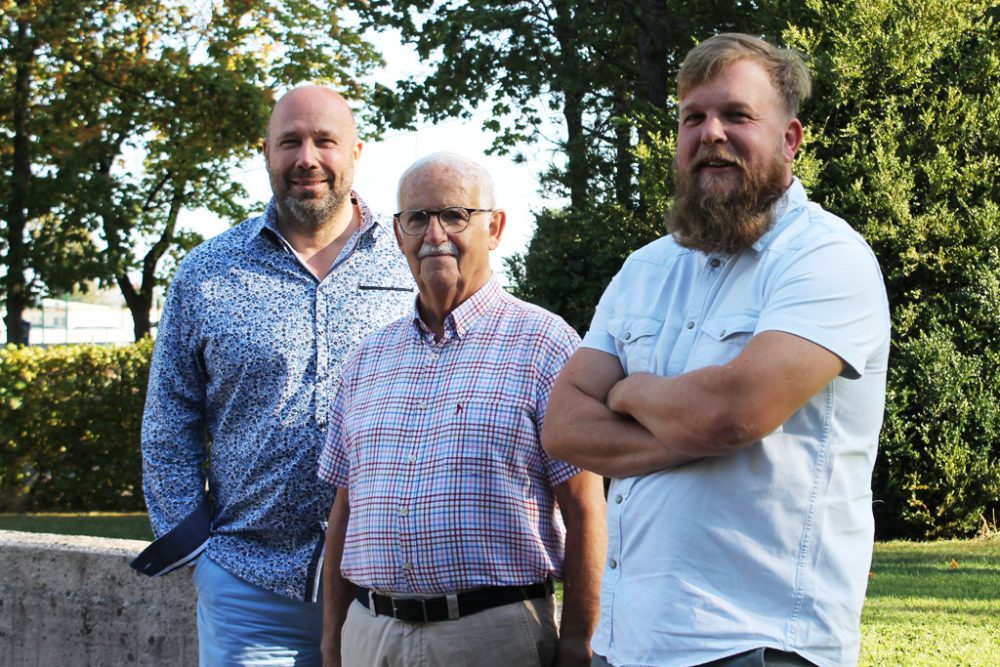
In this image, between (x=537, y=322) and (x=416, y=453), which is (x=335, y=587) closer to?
(x=416, y=453)

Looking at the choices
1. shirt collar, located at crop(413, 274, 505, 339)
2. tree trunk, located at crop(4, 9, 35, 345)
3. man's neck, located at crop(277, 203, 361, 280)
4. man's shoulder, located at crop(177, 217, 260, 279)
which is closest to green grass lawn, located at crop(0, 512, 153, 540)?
tree trunk, located at crop(4, 9, 35, 345)

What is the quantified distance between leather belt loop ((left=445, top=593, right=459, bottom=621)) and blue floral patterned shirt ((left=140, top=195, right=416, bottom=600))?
756mm

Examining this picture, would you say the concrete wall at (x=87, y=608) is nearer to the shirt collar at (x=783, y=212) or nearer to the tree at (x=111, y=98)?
the shirt collar at (x=783, y=212)

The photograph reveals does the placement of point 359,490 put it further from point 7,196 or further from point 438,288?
point 7,196

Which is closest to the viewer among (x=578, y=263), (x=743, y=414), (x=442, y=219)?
(x=743, y=414)

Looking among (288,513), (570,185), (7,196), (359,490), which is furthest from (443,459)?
(7,196)

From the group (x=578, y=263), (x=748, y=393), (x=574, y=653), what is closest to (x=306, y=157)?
(x=574, y=653)

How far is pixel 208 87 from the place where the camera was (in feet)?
56.9

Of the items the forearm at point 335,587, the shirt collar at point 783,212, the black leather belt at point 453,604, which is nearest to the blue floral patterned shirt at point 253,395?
the forearm at point 335,587

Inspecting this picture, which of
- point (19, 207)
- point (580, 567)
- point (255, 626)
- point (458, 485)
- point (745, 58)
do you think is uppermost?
point (19, 207)

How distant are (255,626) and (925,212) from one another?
6.90 meters

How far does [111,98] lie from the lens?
723 inches

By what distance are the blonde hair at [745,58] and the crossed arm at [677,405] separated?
605 mm

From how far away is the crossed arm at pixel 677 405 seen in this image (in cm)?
225
